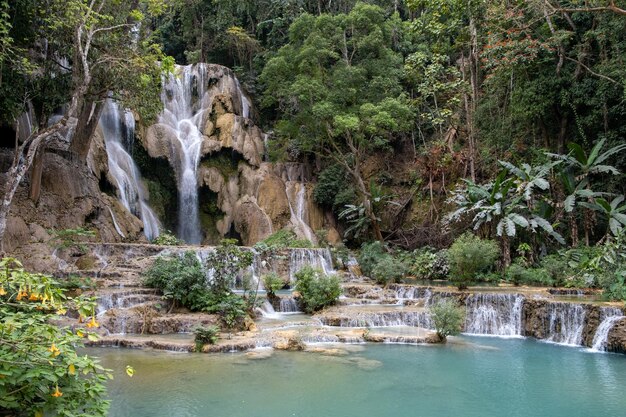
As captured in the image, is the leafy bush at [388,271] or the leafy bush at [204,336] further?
the leafy bush at [388,271]

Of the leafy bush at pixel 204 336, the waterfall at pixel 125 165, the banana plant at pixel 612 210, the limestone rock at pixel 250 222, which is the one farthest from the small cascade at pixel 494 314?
the waterfall at pixel 125 165

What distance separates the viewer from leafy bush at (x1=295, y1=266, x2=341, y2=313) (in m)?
13.5

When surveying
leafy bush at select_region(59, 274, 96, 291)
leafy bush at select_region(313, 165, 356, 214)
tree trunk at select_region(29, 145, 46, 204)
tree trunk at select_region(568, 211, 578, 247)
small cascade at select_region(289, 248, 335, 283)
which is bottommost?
leafy bush at select_region(59, 274, 96, 291)

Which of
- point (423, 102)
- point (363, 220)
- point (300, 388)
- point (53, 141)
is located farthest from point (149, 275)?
point (423, 102)

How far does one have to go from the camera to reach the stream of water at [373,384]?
6.62m

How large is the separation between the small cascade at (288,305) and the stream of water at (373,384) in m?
4.31

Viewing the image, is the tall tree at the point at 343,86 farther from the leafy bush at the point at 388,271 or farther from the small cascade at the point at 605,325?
the small cascade at the point at 605,325

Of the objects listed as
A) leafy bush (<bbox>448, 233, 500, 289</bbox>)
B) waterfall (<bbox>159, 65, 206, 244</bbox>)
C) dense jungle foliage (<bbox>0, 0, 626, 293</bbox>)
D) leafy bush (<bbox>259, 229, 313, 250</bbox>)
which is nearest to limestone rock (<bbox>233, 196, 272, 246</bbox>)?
leafy bush (<bbox>259, 229, 313, 250</bbox>)

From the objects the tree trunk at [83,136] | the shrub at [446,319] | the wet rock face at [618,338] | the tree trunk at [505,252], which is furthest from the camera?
the tree trunk at [83,136]

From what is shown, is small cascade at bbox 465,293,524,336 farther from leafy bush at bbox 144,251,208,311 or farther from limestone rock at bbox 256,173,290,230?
limestone rock at bbox 256,173,290,230

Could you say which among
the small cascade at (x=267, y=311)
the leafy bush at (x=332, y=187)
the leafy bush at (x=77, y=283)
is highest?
the leafy bush at (x=332, y=187)

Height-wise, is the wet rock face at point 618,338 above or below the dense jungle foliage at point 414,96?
below

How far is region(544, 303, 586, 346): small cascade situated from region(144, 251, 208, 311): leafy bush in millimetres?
8169

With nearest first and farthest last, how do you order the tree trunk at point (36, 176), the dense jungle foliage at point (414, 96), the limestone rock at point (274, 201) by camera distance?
the dense jungle foliage at point (414, 96)
the tree trunk at point (36, 176)
the limestone rock at point (274, 201)
